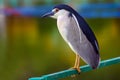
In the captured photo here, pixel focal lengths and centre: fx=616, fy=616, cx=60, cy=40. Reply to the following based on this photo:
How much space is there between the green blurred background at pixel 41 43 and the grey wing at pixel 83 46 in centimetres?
365

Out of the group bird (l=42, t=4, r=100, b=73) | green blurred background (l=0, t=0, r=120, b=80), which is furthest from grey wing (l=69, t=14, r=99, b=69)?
green blurred background (l=0, t=0, r=120, b=80)

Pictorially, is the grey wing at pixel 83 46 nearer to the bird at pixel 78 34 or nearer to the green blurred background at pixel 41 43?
the bird at pixel 78 34

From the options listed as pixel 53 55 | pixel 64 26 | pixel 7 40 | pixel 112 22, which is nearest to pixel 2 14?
pixel 7 40

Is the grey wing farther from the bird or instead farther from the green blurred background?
the green blurred background

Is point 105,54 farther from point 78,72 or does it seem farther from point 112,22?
point 78,72

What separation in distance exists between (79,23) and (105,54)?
3.89 meters

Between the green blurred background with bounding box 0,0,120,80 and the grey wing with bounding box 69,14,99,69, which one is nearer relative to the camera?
the grey wing with bounding box 69,14,99,69

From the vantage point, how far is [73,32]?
1.99 metres

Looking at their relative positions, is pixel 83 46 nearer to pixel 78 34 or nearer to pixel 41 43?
pixel 78 34

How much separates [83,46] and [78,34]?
0.04 m

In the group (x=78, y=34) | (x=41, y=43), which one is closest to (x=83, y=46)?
(x=78, y=34)

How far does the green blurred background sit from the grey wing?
3654mm

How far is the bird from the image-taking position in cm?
195

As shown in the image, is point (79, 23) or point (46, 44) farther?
point (46, 44)
